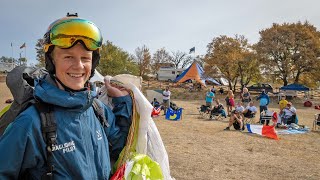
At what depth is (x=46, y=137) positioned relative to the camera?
1.67 m

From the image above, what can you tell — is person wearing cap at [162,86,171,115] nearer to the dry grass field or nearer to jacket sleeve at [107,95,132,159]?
the dry grass field

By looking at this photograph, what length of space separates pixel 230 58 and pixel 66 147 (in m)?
38.0

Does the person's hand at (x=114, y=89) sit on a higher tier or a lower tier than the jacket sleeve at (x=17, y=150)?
higher

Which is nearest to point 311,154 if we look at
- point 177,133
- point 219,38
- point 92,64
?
point 177,133

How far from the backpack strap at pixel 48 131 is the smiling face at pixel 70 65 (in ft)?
0.75

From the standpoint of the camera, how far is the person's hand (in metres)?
2.45

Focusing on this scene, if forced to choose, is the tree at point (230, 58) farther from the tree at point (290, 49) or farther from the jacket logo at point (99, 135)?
the jacket logo at point (99, 135)

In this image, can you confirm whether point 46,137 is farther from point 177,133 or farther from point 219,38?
point 219,38

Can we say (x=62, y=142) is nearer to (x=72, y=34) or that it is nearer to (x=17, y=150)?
(x=17, y=150)

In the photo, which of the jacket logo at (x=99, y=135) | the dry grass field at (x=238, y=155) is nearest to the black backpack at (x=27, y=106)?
the jacket logo at (x=99, y=135)

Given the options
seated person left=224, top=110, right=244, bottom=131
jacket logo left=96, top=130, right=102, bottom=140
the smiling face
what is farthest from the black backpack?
seated person left=224, top=110, right=244, bottom=131

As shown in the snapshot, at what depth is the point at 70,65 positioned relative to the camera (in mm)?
1842

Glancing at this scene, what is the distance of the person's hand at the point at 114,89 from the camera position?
245 cm

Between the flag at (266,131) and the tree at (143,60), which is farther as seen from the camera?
the tree at (143,60)
